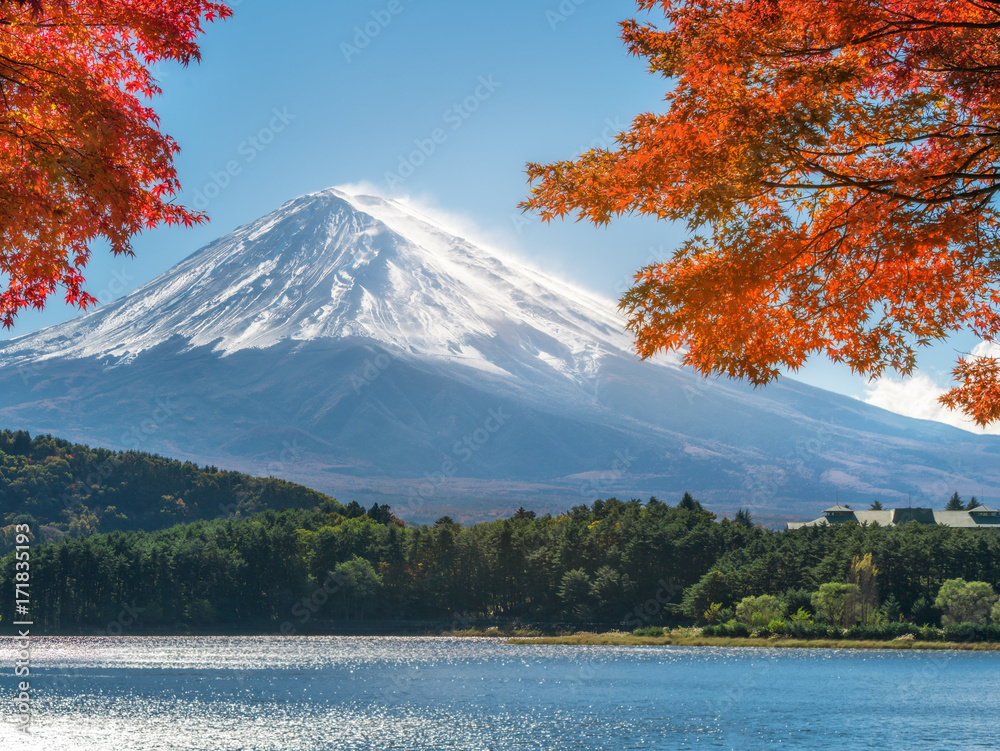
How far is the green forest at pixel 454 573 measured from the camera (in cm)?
6706

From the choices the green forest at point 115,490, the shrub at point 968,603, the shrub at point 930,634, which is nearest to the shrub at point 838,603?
the shrub at point 930,634

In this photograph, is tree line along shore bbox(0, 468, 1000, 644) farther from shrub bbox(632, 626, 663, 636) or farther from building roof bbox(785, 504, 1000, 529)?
building roof bbox(785, 504, 1000, 529)

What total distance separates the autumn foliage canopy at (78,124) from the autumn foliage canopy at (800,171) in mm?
2926

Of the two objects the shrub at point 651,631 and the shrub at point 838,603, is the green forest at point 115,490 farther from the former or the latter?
the shrub at point 838,603

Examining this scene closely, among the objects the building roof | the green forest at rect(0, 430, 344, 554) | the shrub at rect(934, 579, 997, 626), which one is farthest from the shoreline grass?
the green forest at rect(0, 430, 344, 554)

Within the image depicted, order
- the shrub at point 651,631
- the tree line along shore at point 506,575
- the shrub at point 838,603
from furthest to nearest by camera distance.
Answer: the shrub at point 651,631
the tree line along shore at point 506,575
the shrub at point 838,603

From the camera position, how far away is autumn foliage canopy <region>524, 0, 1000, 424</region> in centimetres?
649

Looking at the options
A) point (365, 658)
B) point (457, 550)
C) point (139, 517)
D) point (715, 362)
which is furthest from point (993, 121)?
point (139, 517)

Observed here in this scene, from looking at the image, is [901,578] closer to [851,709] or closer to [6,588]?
[851,709]

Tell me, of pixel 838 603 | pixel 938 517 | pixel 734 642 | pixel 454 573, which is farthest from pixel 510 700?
pixel 938 517

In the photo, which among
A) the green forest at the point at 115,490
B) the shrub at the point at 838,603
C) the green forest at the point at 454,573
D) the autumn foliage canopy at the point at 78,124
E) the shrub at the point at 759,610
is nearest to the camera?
the autumn foliage canopy at the point at 78,124

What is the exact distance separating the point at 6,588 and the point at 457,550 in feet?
115

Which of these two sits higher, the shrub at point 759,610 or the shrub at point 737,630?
the shrub at point 759,610

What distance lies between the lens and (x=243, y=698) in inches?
1594
